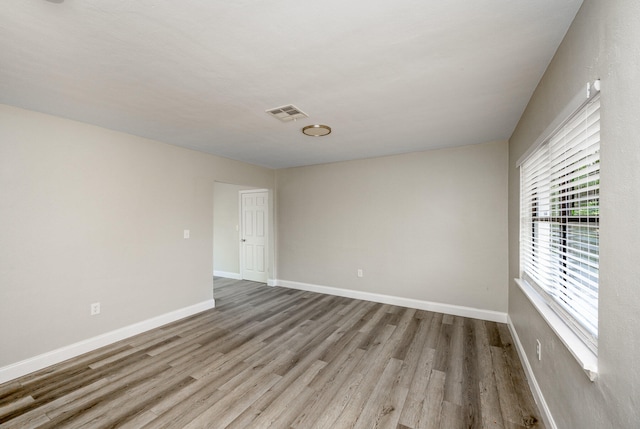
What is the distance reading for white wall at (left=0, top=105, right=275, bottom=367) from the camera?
2.39m

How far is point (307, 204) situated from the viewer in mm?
5148

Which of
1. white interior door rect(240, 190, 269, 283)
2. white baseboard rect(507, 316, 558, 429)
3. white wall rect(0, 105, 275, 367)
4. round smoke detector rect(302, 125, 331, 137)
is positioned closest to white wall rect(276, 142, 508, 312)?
white interior door rect(240, 190, 269, 283)

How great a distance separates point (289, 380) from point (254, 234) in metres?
3.84

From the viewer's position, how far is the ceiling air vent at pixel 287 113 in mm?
2416

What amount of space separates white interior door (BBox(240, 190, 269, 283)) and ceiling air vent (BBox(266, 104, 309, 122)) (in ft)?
10.1

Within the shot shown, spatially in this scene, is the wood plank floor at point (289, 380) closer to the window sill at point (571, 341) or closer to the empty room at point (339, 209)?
the empty room at point (339, 209)

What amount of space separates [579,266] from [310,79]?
205 centimetres

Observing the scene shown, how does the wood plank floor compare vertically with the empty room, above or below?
below

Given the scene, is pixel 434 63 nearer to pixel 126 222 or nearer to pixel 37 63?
pixel 37 63

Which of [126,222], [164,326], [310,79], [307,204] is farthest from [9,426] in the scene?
[307,204]

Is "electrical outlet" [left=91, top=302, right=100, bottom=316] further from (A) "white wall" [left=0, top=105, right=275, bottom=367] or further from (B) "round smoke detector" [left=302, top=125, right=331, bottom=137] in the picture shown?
(B) "round smoke detector" [left=302, top=125, right=331, bottom=137]

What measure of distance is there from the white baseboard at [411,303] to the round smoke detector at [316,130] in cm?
281

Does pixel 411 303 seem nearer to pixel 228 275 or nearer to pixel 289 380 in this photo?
pixel 289 380

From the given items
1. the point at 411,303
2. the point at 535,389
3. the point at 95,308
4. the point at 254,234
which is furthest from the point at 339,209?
the point at 95,308
